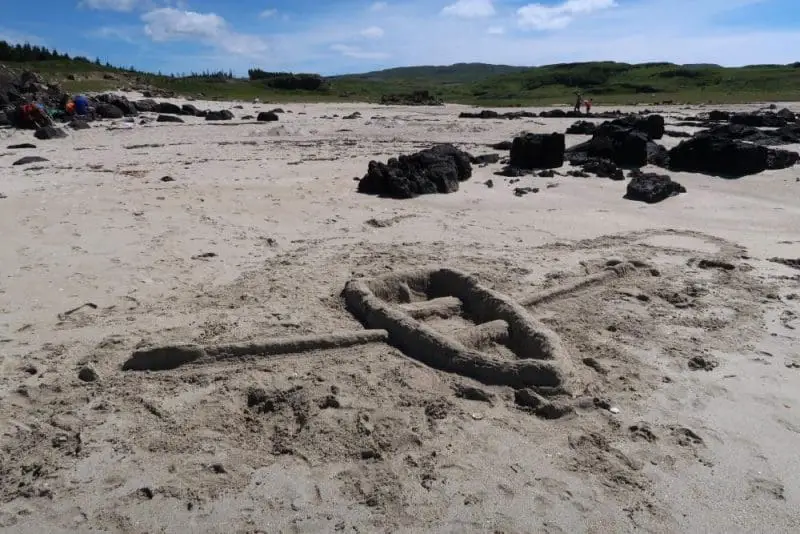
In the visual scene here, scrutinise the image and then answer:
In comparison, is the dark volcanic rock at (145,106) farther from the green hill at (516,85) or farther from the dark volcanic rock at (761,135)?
the dark volcanic rock at (761,135)

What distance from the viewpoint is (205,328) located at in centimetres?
492

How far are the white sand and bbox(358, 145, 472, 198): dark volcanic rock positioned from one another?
991mm

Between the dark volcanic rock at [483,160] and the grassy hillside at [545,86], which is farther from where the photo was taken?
the grassy hillside at [545,86]

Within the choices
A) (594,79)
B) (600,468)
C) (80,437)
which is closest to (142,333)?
(80,437)

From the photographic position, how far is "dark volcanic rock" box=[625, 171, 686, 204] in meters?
9.98

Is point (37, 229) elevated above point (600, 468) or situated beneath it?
elevated above

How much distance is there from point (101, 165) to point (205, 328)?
29.3 feet

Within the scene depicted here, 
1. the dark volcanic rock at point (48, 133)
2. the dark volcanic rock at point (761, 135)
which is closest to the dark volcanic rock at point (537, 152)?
the dark volcanic rock at point (761, 135)

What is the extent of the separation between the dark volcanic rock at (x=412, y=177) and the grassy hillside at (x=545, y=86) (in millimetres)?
32055

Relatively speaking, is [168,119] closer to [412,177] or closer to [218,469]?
[412,177]

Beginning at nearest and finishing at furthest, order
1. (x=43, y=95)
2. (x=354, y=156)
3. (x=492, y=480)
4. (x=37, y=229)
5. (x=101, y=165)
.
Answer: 1. (x=492, y=480)
2. (x=37, y=229)
3. (x=101, y=165)
4. (x=354, y=156)
5. (x=43, y=95)

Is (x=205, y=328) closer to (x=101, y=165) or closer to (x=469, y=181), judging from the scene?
(x=469, y=181)

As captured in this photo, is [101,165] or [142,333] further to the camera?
[101,165]

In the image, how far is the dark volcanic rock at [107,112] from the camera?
23694mm
